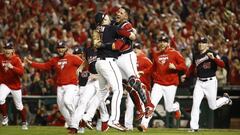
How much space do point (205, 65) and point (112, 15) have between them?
405 inches

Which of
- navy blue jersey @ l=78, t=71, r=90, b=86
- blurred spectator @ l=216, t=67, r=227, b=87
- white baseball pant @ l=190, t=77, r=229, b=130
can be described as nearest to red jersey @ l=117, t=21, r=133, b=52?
white baseball pant @ l=190, t=77, r=229, b=130

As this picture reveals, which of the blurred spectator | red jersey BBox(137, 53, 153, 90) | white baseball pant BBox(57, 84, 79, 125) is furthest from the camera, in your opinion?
the blurred spectator

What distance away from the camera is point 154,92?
19.2 meters

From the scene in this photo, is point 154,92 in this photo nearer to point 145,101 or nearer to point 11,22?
point 145,101

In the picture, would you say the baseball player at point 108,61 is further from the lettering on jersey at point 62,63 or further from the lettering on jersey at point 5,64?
the lettering on jersey at point 5,64

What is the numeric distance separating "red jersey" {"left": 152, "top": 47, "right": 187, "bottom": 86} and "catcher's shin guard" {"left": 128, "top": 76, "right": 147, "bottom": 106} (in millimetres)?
2786

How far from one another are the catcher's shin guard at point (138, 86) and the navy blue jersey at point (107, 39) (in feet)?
2.08

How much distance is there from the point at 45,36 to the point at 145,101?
38.8 feet

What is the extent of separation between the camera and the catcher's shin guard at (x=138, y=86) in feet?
53.8

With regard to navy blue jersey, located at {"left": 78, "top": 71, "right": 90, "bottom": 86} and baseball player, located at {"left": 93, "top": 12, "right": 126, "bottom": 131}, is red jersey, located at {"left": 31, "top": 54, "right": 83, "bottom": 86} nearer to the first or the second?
navy blue jersey, located at {"left": 78, "top": 71, "right": 90, "bottom": 86}

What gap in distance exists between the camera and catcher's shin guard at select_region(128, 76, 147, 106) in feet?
53.8

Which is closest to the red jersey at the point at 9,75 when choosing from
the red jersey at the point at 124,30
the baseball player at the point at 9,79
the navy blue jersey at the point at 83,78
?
the baseball player at the point at 9,79

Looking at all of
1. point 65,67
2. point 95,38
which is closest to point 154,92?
point 65,67

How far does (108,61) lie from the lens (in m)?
16.1
